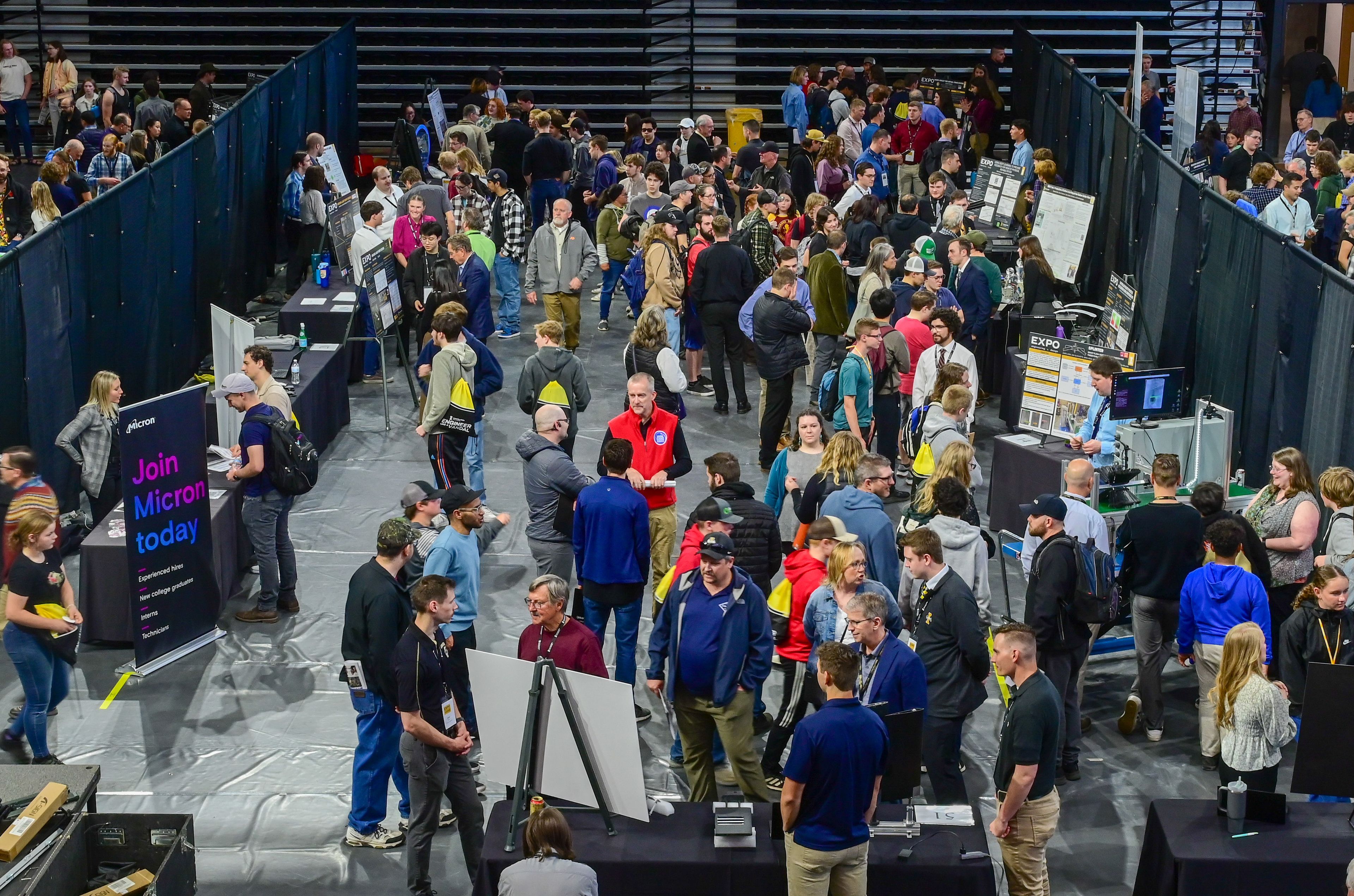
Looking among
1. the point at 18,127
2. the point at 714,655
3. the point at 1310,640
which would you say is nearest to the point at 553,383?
the point at 714,655

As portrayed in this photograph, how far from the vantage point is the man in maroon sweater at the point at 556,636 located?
23.9 ft

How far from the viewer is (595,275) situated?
62.2ft

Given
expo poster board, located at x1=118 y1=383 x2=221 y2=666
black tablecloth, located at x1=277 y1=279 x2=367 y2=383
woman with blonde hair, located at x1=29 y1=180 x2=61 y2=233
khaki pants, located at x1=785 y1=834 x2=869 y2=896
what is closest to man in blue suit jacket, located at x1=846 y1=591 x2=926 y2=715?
khaki pants, located at x1=785 y1=834 x2=869 y2=896

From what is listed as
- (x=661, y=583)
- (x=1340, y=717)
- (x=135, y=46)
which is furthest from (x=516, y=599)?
(x=135, y=46)

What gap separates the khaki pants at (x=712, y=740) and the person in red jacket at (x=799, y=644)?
0.22 m

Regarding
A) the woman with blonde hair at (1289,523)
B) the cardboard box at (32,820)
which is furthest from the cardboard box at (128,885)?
the woman with blonde hair at (1289,523)

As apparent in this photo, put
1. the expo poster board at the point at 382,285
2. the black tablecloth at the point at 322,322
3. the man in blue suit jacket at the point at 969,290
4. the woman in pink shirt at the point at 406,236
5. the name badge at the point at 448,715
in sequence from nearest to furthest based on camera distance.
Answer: the name badge at the point at 448,715 < the man in blue suit jacket at the point at 969,290 < the expo poster board at the point at 382,285 < the black tablecloth at the point at 322,322 < the woman in pink shirt at the point at 406,236

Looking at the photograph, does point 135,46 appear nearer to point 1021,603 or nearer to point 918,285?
point 918,285

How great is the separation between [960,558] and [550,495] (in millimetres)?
2462

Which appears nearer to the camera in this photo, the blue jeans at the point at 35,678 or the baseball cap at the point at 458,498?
the baseball cap at the point at 458,498

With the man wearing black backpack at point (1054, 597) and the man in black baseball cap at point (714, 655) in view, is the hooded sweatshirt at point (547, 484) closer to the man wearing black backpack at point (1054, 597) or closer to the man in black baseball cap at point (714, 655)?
the man in black baseball cap at point (714, 655)

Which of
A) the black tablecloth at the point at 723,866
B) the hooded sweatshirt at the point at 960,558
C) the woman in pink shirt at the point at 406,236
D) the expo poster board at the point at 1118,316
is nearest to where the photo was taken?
the black tablecloth at the point at 723,866

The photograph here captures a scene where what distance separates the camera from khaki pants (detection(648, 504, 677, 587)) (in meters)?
9.88

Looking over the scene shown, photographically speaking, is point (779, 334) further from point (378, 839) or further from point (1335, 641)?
point (378, 839)
